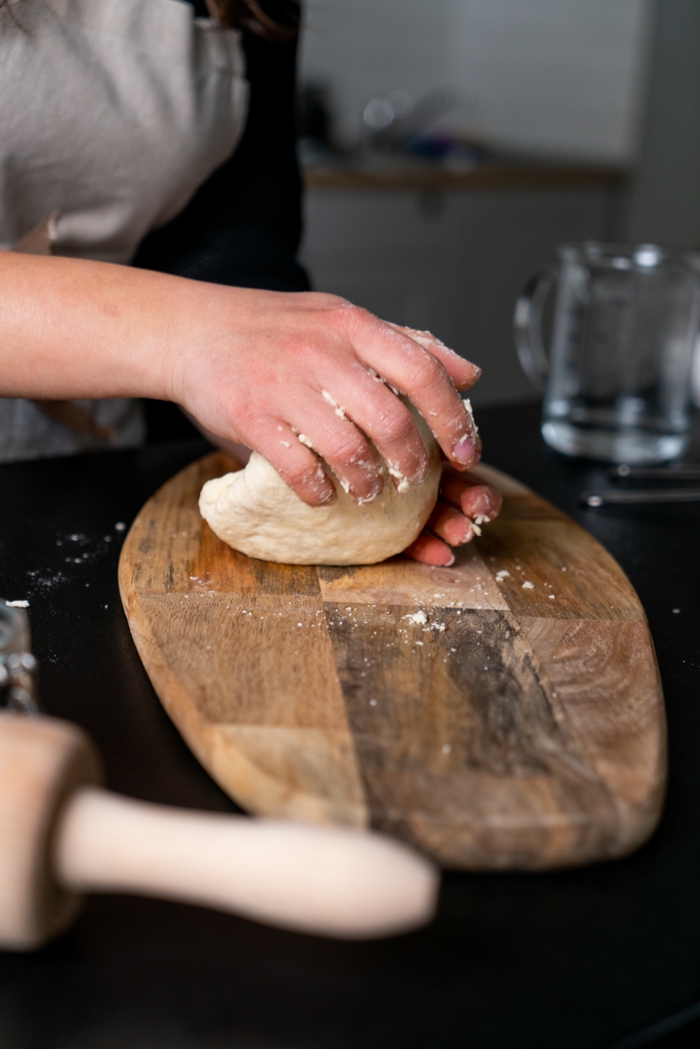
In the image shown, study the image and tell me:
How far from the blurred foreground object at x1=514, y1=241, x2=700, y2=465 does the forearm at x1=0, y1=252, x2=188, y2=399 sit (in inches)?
21.9

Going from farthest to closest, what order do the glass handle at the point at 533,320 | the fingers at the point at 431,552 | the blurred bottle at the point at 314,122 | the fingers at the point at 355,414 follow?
the blurred bottle at the point at 314,122
the glass handle at the point at 533,320
the fingers at the point at 431,552
the fingers at the point at 355,414

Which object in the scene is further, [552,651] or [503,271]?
[503,271]

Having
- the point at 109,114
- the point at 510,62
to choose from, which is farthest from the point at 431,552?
the point at 510,62

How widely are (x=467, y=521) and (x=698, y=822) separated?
337 mm

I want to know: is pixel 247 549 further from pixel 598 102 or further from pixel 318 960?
pixel 598 102

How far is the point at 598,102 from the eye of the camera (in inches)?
121

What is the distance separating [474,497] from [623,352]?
0.42 m

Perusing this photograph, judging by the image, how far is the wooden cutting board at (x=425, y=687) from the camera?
46cm

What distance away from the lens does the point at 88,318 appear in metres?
0.71

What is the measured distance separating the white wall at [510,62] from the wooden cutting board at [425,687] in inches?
105

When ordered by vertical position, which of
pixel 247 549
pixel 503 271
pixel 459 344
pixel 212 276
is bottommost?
pixel 459 344

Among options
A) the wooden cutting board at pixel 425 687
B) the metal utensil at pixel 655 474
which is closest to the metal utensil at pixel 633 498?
the metal utensil at pixel 655 474

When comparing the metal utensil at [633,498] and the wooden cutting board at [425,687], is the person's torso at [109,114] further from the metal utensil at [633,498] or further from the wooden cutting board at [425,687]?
the metal utensil at [633,498]

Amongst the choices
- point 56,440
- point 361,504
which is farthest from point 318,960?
point 56,440
